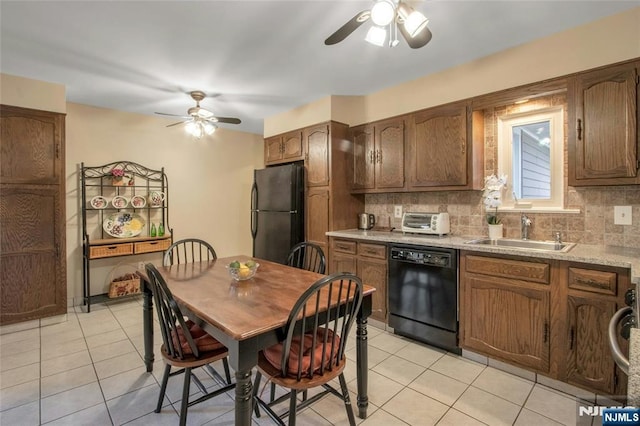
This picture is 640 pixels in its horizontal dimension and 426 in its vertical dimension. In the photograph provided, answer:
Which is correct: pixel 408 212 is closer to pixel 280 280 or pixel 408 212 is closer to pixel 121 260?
pixel 280 280

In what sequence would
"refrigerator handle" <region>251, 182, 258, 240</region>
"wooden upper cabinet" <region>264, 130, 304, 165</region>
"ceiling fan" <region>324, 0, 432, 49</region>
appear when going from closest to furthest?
"ceiling fan" <region>324, 0, 432, 49</region>, "wooden upper cabinet" <region>264, 130, 304, 165</region>, "refrigerator handle" <region>251, 182, 258, 240</region>

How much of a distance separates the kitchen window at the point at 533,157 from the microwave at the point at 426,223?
1.80 ft

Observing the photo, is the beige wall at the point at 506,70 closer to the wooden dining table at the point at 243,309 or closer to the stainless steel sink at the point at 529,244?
the stainless steel sink at the point at 529,244

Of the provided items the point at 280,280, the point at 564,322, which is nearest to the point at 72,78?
the point at 280,280

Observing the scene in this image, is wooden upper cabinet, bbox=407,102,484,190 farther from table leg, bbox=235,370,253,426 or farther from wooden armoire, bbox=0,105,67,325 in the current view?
wooden armoire, bbox=0,105,67,325

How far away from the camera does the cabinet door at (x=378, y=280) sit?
9.68 feet

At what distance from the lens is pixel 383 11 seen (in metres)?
1.45

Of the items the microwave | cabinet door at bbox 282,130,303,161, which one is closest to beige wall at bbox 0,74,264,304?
cabinet door at bbox 282,130,303,161

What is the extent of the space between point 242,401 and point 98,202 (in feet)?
11.8

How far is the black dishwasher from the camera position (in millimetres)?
2484

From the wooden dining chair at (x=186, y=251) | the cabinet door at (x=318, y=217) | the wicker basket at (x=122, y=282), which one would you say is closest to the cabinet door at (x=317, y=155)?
the cabinet door at (x=318, y=217)

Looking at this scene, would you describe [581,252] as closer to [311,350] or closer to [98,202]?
[311,350]

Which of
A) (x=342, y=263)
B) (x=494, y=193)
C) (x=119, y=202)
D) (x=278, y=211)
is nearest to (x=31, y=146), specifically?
(x=119, y=202)

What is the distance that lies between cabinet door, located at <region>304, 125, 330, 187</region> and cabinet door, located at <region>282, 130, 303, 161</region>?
0.13 metres
